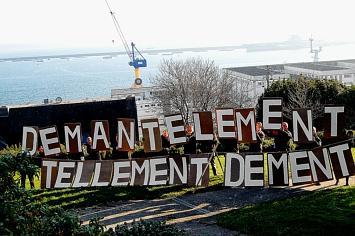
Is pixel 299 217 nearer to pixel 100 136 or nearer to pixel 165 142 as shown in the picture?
pixel 165 142

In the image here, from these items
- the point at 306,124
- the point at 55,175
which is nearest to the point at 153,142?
the point at 55,175

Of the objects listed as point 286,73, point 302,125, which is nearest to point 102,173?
point 302,125

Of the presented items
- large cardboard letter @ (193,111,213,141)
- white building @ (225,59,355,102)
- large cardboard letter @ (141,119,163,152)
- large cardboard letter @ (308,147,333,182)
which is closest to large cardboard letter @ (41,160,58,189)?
large cardboard letter @ (141,119,163,152)

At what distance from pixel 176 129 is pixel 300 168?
469 centimetres

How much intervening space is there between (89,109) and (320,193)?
30.3 m

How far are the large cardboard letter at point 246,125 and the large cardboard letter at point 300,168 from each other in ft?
5.52

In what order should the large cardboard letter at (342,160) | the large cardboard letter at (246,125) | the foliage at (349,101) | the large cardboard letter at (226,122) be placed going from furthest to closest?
the foliage at (349,101)
the large cardboard letter at (226,122)
the large cardboard letter at (246,125)
the large cardboard letter at (342,160)

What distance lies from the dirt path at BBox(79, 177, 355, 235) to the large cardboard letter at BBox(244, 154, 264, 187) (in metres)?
0.32

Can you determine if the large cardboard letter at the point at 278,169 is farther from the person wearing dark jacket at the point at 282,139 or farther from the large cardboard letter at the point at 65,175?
the large cardboard letter at the point at 65,175

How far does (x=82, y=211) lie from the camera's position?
1661 cm

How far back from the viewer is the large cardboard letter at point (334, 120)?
17297 millimetres

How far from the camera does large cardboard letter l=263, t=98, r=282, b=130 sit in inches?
691

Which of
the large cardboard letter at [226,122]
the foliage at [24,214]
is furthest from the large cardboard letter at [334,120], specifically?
the foliage at [24,214]

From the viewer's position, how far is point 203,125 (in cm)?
1859
